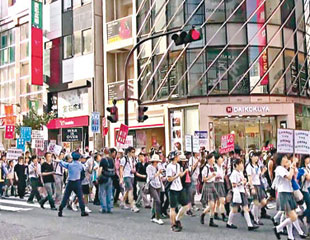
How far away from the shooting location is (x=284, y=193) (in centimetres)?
851

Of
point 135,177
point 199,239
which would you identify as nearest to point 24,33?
point 135,177

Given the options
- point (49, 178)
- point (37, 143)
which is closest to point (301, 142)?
point (49, 178)

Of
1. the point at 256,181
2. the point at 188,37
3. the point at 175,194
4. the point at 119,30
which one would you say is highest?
the point at 119,30

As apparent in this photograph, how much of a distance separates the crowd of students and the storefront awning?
1379 centimetres

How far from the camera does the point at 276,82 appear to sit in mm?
24094

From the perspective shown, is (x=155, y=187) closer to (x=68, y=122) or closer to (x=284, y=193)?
(x=284, y=193)

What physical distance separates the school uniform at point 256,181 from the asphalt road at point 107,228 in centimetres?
66

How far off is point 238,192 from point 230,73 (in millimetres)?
14773

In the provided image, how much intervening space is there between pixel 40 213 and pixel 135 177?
2996 mm

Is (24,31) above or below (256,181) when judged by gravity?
above

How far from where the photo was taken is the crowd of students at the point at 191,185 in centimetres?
883

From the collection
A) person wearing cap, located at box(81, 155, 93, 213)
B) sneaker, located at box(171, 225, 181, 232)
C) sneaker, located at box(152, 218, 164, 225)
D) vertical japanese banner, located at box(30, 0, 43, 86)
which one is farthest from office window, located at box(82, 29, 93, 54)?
sneaker, located at box(171, 225, 181, 232)

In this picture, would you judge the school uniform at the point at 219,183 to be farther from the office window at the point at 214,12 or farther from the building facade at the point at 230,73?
the office window at the point at 214,12

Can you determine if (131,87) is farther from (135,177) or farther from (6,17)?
(6,17)
